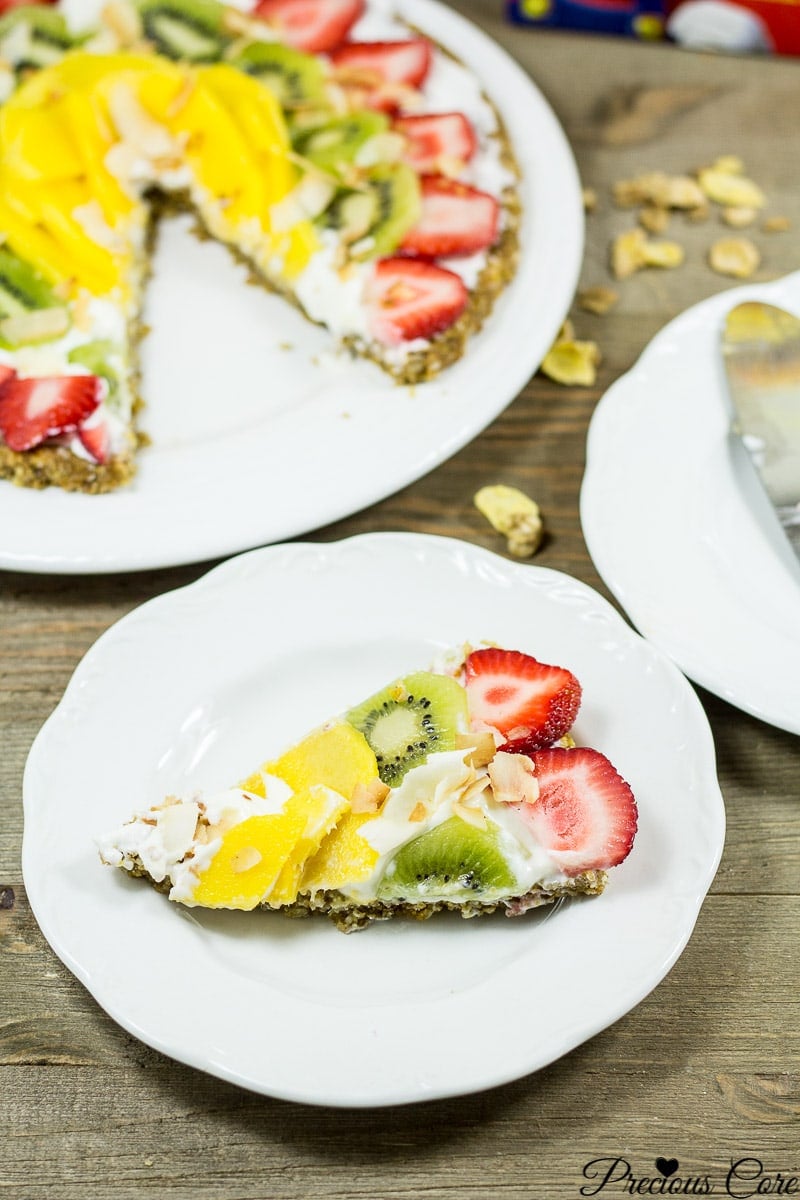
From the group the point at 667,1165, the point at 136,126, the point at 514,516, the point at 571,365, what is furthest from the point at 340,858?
the point at 136,126

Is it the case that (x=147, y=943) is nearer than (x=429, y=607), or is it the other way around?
(x=147, y=943)

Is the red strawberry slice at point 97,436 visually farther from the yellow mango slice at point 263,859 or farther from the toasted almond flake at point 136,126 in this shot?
the yellow mango slice at point 263,859

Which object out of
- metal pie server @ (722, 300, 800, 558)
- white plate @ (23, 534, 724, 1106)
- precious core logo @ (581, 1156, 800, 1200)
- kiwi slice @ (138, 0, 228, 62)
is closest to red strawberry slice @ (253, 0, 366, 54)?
kiwi slice @ (138, 0, 228, 62)

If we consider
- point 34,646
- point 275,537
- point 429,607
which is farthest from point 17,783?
point 429,607

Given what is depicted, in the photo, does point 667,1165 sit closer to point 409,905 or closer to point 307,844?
point 409,905

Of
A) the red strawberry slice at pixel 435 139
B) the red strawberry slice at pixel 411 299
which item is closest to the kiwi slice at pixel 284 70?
the red strawberry slice at pixel 435 139

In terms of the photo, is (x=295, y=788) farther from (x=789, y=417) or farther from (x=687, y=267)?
(x=687, y=267)
